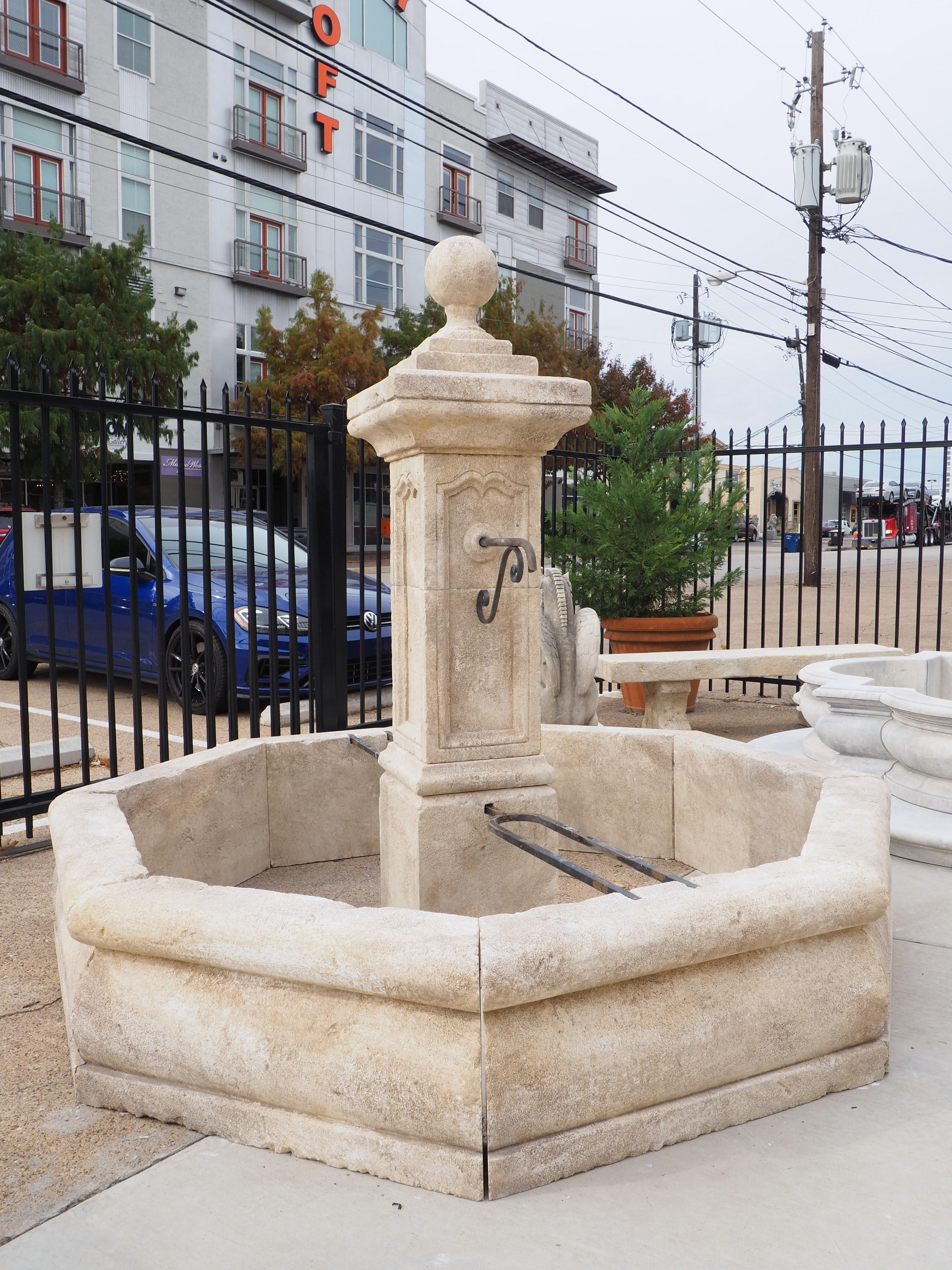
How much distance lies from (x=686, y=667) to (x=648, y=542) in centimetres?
150

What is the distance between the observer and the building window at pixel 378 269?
29703mm

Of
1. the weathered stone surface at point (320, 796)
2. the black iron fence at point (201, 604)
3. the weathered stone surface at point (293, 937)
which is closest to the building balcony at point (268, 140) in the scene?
the black iron fence at point (201, 604)

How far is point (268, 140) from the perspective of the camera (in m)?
27.4

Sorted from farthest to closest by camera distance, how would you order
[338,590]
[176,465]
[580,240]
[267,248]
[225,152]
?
[580,240]
[267,248]
[176,465]
[225,152]
[338,590]

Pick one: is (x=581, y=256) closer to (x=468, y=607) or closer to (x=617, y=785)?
(x=617, y=785)

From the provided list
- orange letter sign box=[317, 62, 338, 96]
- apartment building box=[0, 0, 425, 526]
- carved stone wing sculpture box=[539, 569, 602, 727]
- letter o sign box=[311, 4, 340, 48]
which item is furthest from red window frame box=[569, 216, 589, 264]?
carved stone wing sculpture box=[539, 569, 602, 727]

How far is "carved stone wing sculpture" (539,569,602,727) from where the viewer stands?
202 inches

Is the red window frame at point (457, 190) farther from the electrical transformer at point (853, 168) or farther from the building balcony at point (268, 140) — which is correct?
the electrical transformer at point (853, 168)

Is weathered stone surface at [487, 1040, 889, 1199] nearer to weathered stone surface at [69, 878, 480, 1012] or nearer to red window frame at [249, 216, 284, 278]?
weathered stone surface at [69, 878, 480, 1012]

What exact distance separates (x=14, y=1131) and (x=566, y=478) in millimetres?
6637

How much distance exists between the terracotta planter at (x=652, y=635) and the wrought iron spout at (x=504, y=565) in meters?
4.84

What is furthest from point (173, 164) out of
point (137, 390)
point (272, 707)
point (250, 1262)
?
point (250, 1262)

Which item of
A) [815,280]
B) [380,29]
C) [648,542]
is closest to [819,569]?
[648,542]

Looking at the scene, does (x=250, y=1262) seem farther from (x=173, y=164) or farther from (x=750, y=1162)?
(x=173, y=164)
